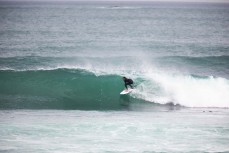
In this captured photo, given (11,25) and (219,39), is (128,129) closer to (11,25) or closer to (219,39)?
(219,39)

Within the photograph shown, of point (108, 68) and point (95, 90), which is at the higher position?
point (108, 68)

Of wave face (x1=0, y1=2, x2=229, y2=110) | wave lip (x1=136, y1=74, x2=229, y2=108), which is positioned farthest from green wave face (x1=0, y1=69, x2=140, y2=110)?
wave lip (x1=136, y1=74, x2=229, y2=108)

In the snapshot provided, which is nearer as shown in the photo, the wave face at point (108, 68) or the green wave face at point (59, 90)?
the green wave face at point (59, 90)

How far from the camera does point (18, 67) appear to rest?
101 feet

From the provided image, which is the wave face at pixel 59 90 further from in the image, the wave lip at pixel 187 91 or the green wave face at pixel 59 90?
the wave lip at pixel 187 91

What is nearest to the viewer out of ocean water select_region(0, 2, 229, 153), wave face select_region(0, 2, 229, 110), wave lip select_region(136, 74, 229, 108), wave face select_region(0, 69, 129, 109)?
ocean water select_region(0, 2, 229, 153)

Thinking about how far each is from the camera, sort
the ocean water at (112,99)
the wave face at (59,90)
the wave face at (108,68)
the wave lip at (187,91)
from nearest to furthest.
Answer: the ocean water at (112,99)
the wave lip at (187,91)
the wave face at (59,90)
the wave face at (108,68)

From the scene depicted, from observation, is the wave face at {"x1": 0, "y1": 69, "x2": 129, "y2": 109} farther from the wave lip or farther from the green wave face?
the wave lip

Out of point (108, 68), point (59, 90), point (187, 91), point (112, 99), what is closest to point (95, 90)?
point (59, 90)

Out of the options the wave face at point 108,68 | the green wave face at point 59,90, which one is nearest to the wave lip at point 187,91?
the wave face at point 108,68

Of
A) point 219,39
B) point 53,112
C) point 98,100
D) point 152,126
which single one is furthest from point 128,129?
point 219,39

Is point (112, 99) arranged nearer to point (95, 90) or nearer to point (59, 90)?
point (95, 90)

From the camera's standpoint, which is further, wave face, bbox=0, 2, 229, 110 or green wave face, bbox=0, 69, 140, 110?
wave face, bbox=0, 2, 229, 110

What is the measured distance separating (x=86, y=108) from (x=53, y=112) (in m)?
1.73
